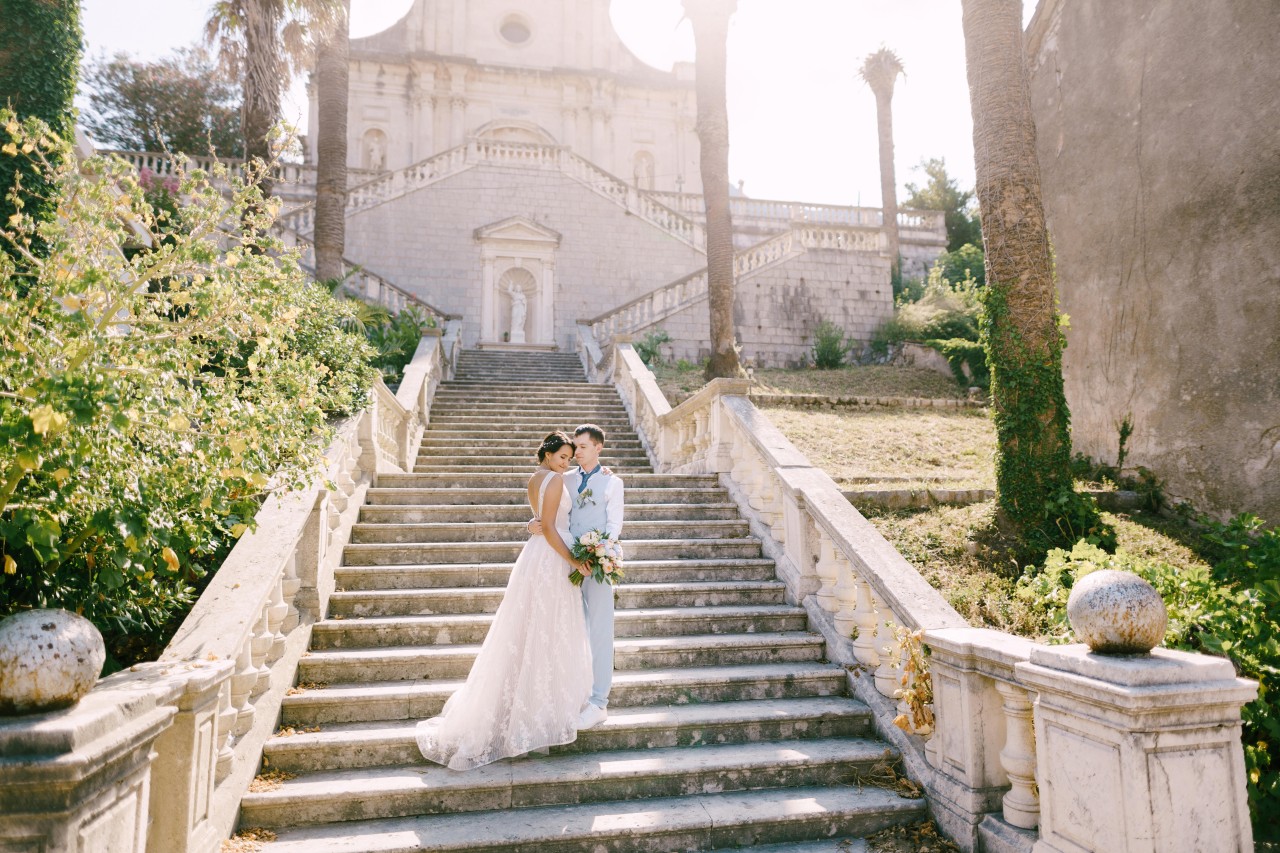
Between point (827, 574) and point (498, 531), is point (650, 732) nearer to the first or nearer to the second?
point (827, 574)

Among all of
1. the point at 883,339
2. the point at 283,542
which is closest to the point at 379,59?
the point at 883,339

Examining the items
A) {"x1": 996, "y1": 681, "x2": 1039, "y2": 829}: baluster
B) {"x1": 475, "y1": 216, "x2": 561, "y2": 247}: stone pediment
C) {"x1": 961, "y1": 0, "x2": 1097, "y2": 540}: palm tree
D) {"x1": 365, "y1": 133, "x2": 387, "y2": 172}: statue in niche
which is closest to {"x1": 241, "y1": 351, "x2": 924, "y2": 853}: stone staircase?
{"x1": 996, "y1": 681, "x2": 1039, "y2": 829}: baluster

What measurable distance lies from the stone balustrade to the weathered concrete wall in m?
9.61

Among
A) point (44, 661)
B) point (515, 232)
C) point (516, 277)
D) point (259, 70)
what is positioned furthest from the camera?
point (516, 277)

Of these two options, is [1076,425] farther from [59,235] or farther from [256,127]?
[256,127]

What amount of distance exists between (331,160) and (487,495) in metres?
8.62

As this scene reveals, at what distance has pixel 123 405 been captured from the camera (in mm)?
2625

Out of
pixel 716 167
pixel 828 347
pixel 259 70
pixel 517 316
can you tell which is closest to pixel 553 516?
pixel 259 70

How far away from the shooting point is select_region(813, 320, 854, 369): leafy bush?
17.8m

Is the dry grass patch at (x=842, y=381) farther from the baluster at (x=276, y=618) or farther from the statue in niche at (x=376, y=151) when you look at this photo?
the statue in niche at (x=376, y=151)

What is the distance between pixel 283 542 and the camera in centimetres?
431

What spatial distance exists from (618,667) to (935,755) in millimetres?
2034

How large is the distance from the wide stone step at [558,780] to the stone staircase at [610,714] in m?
0.01


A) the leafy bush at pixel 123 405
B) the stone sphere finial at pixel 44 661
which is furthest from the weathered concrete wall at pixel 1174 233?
the stone sphere finial at pixel 44 661
